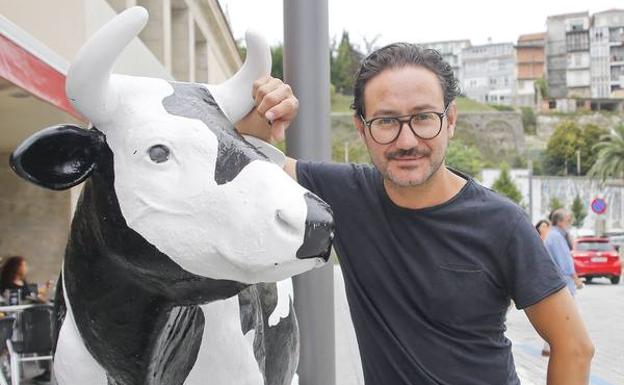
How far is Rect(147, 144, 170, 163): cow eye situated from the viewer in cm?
157

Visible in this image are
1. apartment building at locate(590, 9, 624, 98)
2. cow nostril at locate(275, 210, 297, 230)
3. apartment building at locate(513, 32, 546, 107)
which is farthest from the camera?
apartment building at locate(513, 32, 546, 107)

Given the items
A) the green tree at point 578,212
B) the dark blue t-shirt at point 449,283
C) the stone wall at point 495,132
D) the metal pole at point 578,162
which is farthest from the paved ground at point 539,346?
the stone wall at point 495,132

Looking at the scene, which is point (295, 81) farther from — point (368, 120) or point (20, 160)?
point (20, 160)

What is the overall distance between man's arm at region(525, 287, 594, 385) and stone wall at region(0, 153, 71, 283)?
885cm

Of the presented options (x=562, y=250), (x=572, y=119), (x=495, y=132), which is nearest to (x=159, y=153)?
(x=562, y=250)

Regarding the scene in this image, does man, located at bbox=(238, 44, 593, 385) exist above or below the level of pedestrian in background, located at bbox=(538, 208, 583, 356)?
above

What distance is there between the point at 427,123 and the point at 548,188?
188ft

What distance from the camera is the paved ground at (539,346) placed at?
6379 mm

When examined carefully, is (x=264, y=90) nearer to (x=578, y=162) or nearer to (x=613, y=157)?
(x=613, y=157)

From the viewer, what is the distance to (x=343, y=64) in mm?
91750

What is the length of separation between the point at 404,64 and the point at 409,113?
0.13 m

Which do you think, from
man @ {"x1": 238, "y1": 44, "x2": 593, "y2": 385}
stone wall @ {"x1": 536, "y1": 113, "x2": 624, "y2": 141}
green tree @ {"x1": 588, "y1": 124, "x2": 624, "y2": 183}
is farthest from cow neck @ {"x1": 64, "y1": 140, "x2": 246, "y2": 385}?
stone wall @ {"x1": 536, "y1": 113, "x2": 624, "y2": 141}

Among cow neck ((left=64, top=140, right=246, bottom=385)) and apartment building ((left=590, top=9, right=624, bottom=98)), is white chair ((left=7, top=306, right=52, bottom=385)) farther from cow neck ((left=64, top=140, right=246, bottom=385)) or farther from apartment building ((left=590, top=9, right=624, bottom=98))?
apartment building ((left=590, top=9, right=624, bottom=98))

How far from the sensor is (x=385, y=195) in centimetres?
197
